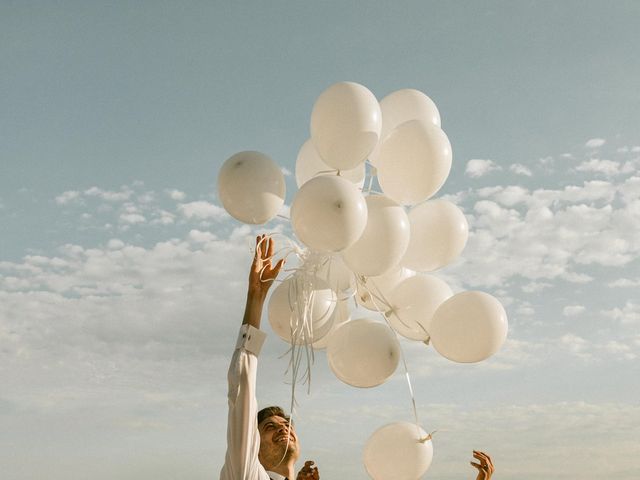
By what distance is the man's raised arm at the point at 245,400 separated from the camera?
3.31 meters

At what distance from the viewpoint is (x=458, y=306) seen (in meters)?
4.13

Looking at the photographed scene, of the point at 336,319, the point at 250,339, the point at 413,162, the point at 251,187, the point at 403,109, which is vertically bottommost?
the point at 250,339

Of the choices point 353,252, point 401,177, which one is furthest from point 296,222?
point 401,177

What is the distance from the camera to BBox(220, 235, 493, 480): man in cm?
332

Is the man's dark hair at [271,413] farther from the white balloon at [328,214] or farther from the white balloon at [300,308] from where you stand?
the white balloon at [328,214]

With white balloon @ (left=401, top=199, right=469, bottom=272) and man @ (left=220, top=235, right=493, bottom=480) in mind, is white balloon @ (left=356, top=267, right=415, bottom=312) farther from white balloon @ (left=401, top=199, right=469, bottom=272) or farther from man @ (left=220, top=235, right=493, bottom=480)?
man @ (left=220, top=235, right=493, bottom=480)

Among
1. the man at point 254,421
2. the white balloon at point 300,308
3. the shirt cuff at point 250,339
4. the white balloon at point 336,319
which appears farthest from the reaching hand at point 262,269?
the white balloon at point 336,319

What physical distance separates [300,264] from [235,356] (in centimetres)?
89

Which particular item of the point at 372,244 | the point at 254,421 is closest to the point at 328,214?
the point at 372,244

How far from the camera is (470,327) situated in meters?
→ 4.07

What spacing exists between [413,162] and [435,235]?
1.56 feet

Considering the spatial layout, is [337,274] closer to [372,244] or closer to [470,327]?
[372,244]

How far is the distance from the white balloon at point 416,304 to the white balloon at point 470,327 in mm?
143

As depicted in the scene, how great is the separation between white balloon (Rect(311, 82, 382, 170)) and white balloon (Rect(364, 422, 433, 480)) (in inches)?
63.6
